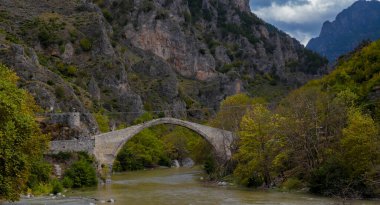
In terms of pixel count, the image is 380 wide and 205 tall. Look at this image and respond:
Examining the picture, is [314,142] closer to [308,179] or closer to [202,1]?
[308,179]

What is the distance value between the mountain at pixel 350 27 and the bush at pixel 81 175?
117893 millimetres

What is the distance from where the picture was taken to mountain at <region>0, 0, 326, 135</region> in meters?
68.7

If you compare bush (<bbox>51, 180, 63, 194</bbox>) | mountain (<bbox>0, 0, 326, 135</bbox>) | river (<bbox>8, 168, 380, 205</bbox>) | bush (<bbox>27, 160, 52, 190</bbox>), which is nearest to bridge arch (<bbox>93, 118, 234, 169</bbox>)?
mountain (<bbox>0, 0, 326, 135</bbox>)

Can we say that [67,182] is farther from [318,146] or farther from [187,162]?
[187,162]

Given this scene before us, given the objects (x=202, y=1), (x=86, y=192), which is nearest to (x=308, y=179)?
(x=86, y=192)

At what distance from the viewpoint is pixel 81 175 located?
3581cm

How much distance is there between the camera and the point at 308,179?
3088cm

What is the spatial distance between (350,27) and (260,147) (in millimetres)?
137230

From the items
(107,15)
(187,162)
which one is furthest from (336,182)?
(107,15)

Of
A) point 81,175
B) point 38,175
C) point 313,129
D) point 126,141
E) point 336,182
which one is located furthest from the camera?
point 126,141

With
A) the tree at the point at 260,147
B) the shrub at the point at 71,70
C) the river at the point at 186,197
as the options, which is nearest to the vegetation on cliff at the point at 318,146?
the tree at the point at 260,147

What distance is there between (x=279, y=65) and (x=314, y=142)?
121466 mm

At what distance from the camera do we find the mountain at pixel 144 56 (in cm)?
6869

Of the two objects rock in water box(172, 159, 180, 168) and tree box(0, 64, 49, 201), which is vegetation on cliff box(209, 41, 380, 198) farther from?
rock in water box(172, 159, 180, 168)
